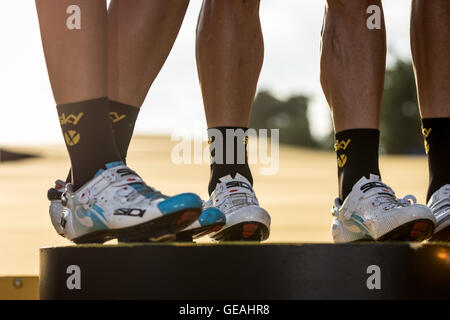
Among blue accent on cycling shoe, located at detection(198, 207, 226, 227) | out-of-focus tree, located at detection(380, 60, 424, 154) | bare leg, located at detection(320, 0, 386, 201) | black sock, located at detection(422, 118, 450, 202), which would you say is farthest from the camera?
out-of-focus tree, located at detection(380, 60, 424, 154)

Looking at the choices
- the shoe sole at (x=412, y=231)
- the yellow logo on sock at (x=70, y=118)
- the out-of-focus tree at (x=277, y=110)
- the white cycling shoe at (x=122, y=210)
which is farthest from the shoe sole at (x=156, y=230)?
the out-of-focus tree at (x=277, y=110)

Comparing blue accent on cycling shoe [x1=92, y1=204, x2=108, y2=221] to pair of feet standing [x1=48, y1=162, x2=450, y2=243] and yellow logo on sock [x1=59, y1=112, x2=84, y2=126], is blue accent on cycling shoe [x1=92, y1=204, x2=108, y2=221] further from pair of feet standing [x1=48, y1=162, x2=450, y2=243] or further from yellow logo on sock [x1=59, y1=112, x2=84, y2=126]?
yellow logo on sock [x1=59, y1=112, x2=84, y2=126]

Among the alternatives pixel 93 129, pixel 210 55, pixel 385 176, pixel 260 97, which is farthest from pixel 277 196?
pixel 260 97

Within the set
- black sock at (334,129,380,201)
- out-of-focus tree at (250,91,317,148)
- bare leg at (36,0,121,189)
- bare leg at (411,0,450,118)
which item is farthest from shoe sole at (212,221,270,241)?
out-of-focus tree at (250,91,317,148)

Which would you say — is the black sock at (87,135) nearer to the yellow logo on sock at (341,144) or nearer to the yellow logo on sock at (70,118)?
the yellow logo on sock at (70,118)

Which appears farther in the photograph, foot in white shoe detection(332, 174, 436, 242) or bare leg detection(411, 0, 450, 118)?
bare leg detection(411, 0, 450, 118)

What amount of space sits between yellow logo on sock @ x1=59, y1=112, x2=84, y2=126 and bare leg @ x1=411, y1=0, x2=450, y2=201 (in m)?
1.24

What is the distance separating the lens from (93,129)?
62.6 inches

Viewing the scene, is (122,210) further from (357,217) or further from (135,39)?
(357,217)

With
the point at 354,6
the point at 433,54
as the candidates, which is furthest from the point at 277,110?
the point at 354,6

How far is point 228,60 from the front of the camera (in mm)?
A: 2256

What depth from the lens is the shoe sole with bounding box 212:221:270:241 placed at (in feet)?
6.41

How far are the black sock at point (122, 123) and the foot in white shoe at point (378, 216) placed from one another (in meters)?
0.72

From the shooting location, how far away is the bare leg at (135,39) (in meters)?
1.98
